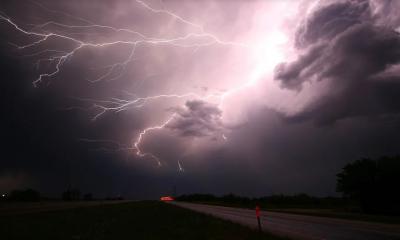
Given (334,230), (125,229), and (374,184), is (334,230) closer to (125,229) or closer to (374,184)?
(125,229)

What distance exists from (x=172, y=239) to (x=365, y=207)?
32.6 meters

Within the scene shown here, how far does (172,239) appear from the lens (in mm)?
16859

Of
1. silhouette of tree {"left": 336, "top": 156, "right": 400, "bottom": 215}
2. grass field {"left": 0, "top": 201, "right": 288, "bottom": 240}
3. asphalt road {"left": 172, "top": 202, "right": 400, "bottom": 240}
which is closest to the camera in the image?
asphalt road {"left": 172, "top": 202, "right": 400, "bottom": 240}

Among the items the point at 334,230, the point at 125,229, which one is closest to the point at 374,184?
the point at 334,230

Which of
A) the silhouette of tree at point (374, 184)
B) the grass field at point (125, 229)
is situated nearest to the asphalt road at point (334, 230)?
the grass field at point (125, 229)

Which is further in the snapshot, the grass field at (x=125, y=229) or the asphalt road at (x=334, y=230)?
the grass field at (x=125, y=229)

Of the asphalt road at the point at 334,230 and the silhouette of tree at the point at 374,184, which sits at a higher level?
the silhouette of tree at the point at 374,184

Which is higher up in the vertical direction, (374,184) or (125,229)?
(374,184)

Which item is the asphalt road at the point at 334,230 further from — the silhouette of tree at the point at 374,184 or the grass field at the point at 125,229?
the silhouette of tree at the point at 374,184

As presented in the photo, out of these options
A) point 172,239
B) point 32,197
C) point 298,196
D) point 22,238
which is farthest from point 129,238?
point 32,197

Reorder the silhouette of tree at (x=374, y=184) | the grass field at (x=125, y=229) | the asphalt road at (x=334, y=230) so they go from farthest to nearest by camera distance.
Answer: the silhouette of tree at (x=374, y=184) → the grass field at (x=125, y=229) → the asphalt road at (x=334, y=230)

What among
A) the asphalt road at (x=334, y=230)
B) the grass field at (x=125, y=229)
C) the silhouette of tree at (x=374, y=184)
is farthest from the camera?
the silhouette of tree at (x=374, y=184)

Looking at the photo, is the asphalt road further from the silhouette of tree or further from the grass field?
the silhouette of tree

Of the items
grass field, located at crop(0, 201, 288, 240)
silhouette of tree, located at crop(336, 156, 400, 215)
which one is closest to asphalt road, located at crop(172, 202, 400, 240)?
grass field, located at crop(0, 201, 288, 240)
